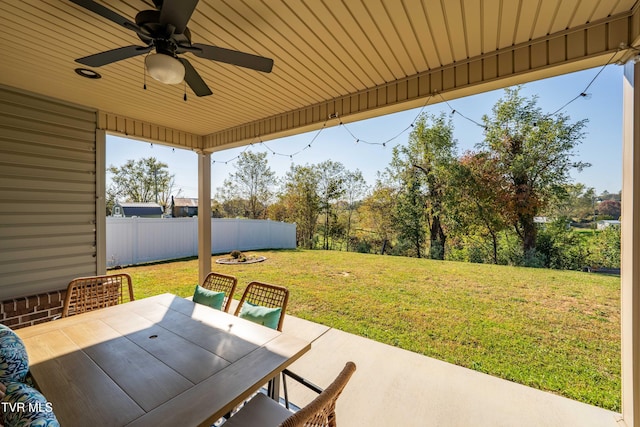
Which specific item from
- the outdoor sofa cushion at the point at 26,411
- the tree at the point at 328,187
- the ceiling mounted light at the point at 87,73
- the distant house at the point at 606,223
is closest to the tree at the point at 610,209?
the distant house at the point at 606,223

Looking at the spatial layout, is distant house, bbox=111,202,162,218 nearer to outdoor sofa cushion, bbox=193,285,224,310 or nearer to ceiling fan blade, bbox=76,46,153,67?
outdoor sofa cushion, bbox=193,285,224,310

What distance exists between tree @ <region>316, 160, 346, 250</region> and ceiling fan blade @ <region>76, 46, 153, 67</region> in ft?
22.1

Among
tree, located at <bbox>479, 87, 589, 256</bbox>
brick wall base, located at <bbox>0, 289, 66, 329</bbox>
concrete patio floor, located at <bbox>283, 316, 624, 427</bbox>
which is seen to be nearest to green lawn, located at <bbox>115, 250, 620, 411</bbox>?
concrete patio floor, located at <bbox>283, 316, 624, 427</bbox>

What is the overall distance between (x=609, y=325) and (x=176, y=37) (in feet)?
17.9

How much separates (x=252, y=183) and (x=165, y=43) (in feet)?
28.2

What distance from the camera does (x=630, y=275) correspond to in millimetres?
1562

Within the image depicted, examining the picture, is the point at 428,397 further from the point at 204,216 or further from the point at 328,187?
the point at 328,187

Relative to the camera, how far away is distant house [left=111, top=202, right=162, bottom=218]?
8.20 meters

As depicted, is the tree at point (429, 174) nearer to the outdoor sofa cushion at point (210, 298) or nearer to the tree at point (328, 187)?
the tree at point (328, 187)

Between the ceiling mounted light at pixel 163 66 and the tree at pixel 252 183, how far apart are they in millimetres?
8108

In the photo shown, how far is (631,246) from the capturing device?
5.09 feet

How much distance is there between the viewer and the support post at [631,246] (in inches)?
59.7

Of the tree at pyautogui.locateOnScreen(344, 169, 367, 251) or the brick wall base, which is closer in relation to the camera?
the brick wall base

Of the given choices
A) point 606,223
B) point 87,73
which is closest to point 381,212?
point 606,223
